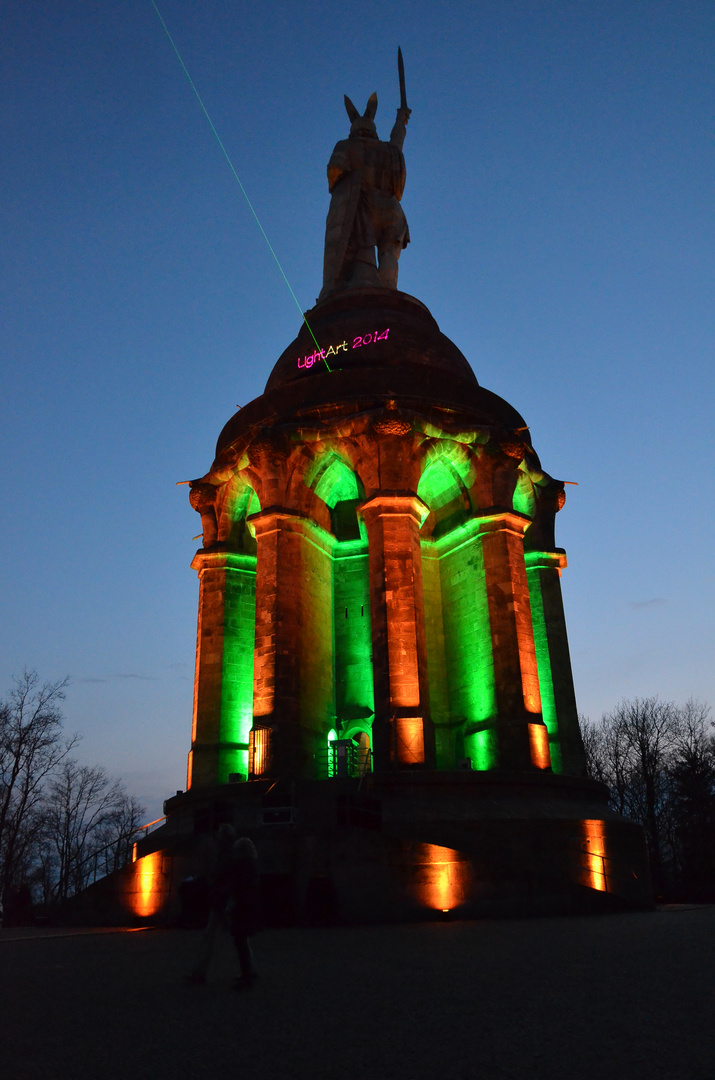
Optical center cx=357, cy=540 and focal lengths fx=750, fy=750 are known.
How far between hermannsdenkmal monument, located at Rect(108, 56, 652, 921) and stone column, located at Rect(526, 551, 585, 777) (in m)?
0.06

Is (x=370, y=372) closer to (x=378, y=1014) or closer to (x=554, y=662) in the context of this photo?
(x=554, y=662)

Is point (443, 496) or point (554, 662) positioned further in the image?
point (443, 496)

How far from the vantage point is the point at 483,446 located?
2370 centimetres

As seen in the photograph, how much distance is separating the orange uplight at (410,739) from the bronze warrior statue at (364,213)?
19.9 meters

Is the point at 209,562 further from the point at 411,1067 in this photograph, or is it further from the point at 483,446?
the point at 411,1067

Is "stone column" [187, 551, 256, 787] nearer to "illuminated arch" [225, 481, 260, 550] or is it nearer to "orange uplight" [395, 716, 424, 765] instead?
"illuminated arch" [225, 481, 260, 550]

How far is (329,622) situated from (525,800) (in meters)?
9.30

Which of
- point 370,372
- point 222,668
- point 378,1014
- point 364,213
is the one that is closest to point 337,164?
point 364,213

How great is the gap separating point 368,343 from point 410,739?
14006mm

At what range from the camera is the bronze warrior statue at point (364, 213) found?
32.4 m

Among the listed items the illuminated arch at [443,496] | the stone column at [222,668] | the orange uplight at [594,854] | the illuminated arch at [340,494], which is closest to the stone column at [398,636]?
the illuminated arch at [340,494]

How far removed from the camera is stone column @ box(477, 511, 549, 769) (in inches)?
784

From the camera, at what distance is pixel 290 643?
2105 cm

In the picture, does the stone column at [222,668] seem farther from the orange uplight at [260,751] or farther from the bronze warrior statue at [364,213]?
the bronze warrior statue at [364,213]
